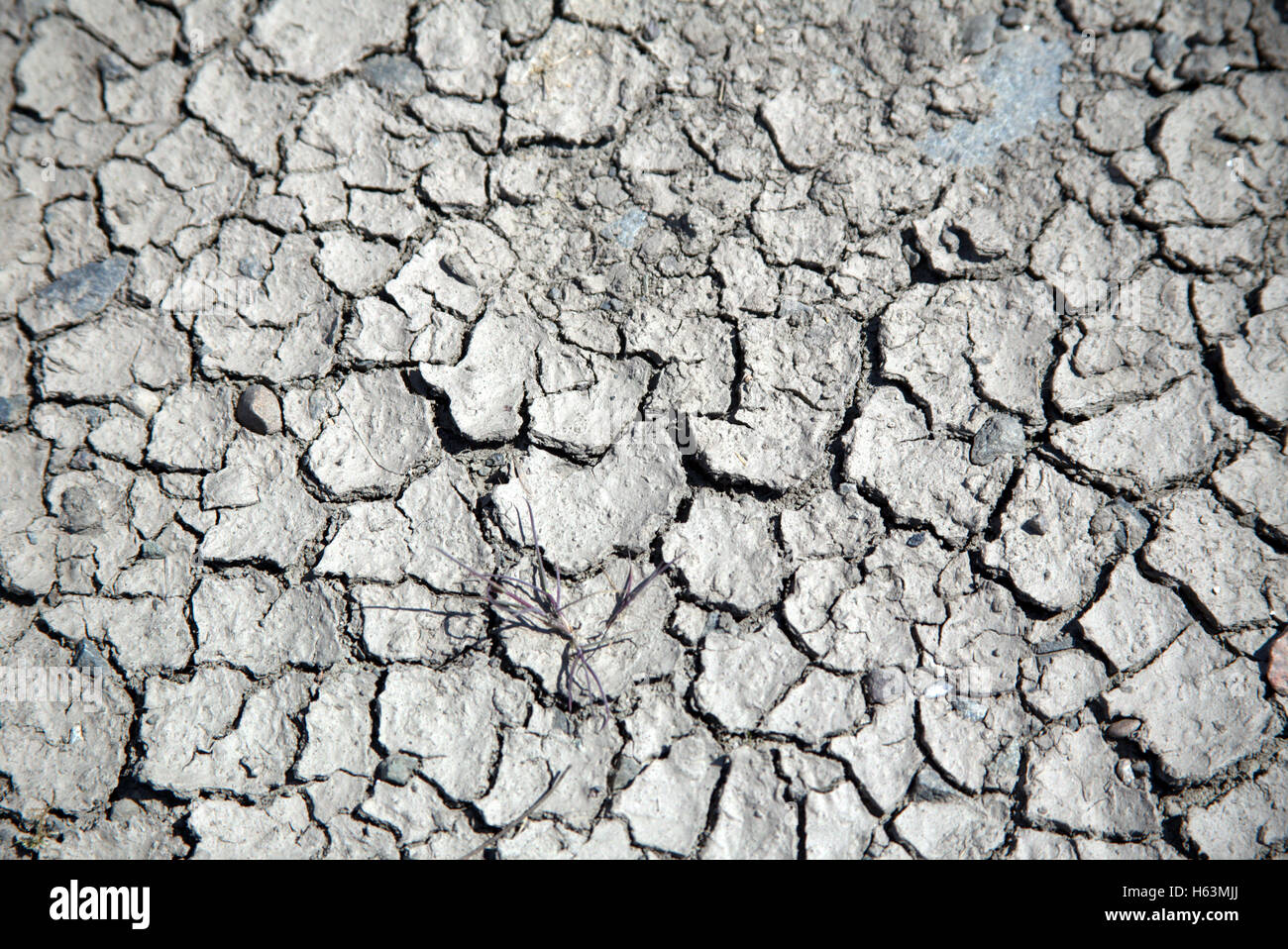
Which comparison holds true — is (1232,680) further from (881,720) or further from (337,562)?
(337,562)

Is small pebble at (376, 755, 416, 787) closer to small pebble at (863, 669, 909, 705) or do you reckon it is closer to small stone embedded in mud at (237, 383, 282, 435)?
small stone embedded in mud at (237, 383, 282, 435)

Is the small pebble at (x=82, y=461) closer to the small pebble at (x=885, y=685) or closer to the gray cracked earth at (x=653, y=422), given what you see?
the gray cracked earth at (x=653, y=422)

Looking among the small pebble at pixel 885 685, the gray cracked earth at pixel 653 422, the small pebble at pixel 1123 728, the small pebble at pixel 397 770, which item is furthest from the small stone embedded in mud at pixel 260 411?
the small pebble at pixel 1123 728

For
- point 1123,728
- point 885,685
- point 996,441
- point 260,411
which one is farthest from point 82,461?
point 1123,728

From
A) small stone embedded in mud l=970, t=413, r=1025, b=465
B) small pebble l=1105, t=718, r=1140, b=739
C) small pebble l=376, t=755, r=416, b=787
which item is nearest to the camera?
small pebble l=376, t=755, r=416, b=787

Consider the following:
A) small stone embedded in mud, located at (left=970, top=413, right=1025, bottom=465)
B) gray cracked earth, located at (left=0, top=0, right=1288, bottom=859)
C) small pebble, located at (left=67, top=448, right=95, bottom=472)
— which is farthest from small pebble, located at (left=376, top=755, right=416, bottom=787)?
small stone embedded in mud, located at (left=970, top=413, right=1025, bottom=465)

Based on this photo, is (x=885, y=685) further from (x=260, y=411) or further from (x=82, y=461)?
(x=82, y=461)

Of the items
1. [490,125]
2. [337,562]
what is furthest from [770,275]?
[337,562]

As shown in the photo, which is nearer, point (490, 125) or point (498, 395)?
point (498, 395)
